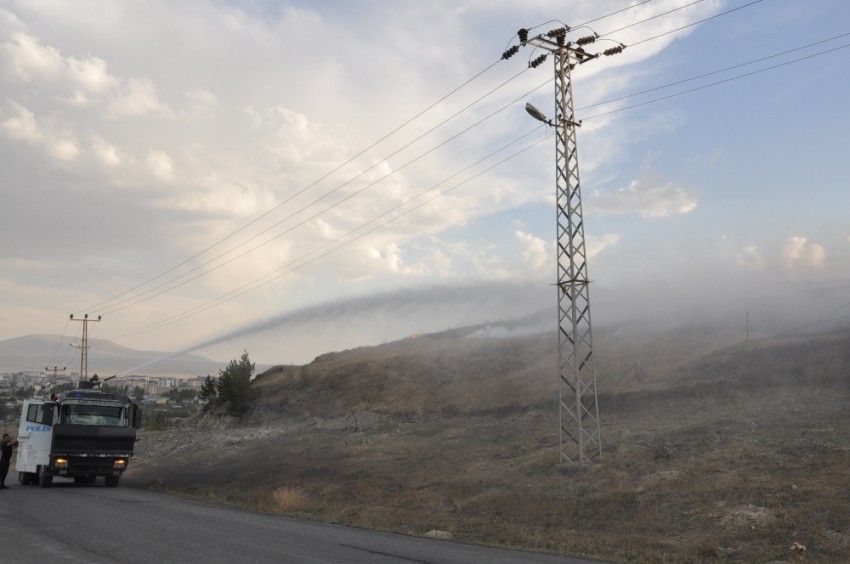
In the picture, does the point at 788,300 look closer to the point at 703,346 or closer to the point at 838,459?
the point at 703,346

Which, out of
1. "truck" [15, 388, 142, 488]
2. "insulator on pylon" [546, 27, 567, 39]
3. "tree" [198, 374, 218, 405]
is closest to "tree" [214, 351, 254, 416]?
"tree" [198, 374, 218, 405]

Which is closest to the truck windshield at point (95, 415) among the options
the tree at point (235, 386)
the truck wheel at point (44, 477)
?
the truck wheel at point (44, 477)

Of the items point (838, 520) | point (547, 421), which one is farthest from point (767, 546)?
point (547, 421)

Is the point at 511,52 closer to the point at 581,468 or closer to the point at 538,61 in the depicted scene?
the point at 538,61

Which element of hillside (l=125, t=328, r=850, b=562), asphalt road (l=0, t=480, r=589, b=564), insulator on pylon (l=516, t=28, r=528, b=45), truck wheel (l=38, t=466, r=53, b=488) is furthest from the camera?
truck wheel (l=38, t=466, r=53, b=488)

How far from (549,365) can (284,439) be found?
19926mm

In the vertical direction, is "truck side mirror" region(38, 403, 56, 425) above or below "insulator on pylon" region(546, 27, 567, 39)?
below

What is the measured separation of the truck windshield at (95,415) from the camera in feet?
87.6

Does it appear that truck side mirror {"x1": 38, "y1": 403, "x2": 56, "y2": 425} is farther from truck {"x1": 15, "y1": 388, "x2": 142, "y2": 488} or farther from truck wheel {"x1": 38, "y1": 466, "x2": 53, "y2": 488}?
truck wheel {"x1": 38, "y1": 466, "x2": 53, "y2": 488}

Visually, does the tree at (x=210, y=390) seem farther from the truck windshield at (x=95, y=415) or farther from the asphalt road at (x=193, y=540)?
the asphalt road at (x=193, y=540)

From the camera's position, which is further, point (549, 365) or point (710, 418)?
point (549, 365)

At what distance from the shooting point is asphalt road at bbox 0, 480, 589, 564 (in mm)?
11820

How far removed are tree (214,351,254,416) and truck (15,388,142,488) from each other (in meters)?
28.2

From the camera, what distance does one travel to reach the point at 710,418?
26.7m
